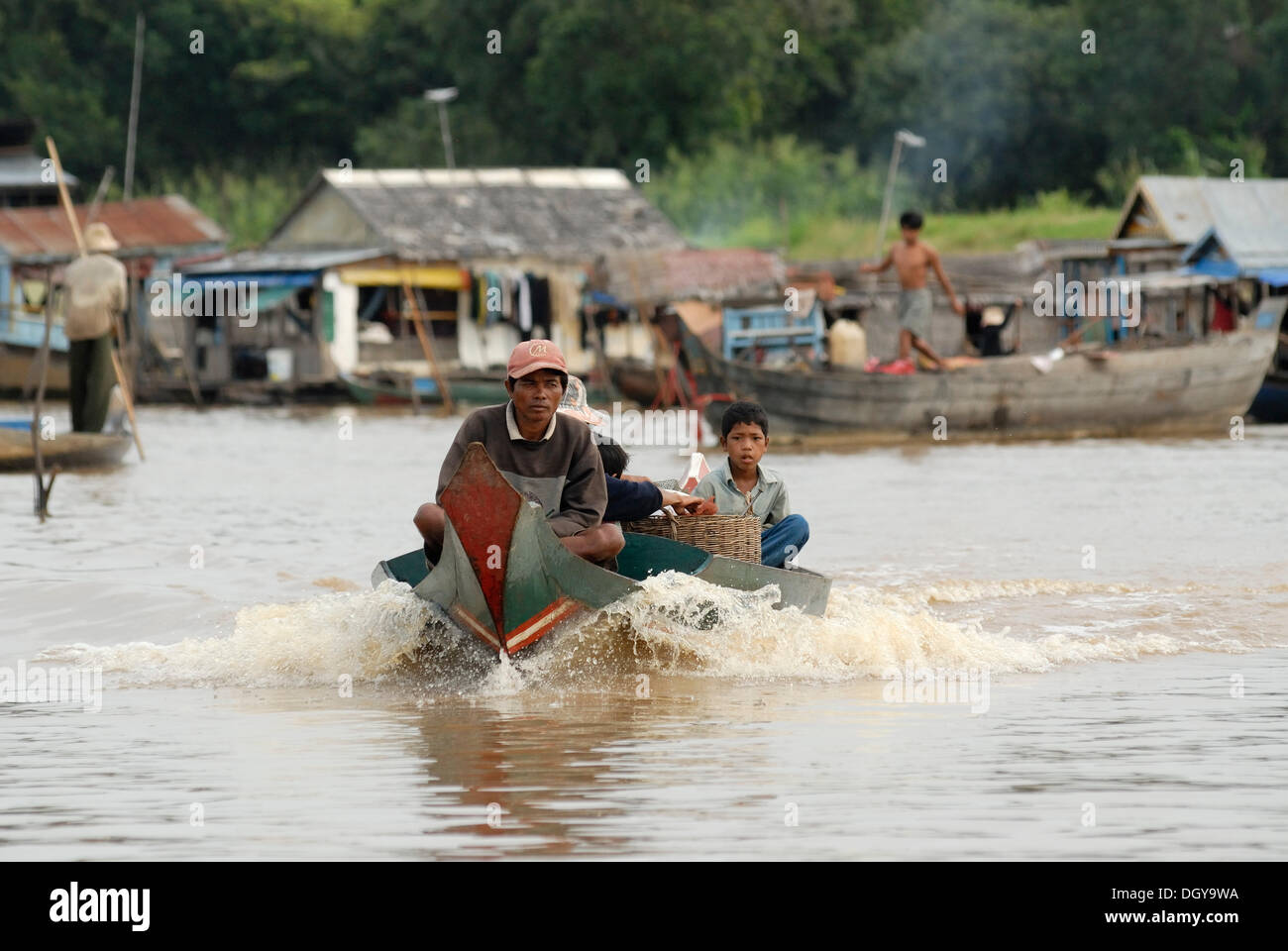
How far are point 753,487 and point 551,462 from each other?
4.54 ft

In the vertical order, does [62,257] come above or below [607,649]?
above

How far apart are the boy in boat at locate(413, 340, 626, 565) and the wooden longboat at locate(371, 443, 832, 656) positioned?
0.12m

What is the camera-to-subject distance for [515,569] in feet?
23.5

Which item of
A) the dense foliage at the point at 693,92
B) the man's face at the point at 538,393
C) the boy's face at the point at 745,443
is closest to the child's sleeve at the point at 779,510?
the boy's face at the point at 745,443

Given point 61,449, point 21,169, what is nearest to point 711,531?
point 61,449

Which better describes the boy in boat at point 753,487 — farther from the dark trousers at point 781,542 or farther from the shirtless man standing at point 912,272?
the shirtless man standing at point 912,272

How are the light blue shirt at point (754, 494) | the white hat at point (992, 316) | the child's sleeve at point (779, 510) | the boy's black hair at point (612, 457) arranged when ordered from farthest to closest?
the white hat at point (992, 316)
the child's sleeve at point (779, 510)
the light blue shirt at point (754, 494)
the boy's black hair at point (612, 457)

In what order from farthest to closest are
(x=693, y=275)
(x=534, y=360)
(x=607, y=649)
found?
(x=693, y=275)
(x=607, y=649)
(x=534, y=360)

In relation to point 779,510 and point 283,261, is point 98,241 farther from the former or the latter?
point 283,261

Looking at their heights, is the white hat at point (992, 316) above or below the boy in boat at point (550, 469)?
above

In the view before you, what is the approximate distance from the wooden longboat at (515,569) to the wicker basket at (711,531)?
0.13m

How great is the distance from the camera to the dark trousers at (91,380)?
1730 cm

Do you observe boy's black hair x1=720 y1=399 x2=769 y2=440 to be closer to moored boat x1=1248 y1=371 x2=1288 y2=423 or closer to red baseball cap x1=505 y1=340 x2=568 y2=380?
red baseball cap x1=505 y1=340 x2=568 y2=380

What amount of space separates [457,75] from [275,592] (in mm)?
33823
